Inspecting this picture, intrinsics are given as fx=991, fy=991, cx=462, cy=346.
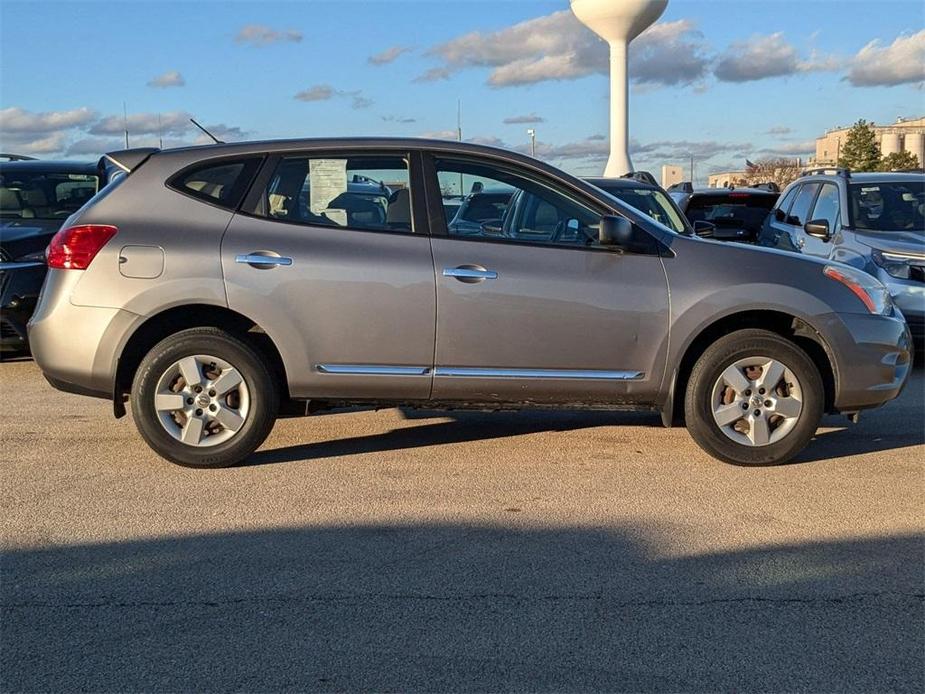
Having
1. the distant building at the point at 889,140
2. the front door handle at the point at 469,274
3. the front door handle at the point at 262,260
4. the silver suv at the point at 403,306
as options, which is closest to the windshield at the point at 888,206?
the silver suv at the point at 403,306

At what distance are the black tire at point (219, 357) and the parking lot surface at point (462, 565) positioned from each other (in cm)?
13

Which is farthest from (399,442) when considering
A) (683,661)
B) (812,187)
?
(812,187)

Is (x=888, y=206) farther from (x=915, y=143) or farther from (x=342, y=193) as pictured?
(x=915, y=143)

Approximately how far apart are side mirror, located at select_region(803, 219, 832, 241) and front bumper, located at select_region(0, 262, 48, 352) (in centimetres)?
701

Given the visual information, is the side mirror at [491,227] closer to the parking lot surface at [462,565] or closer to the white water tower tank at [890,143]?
the parking lot surface at [462,565]

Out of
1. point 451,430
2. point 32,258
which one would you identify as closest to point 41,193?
point 32,258

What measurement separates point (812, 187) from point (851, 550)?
711cm

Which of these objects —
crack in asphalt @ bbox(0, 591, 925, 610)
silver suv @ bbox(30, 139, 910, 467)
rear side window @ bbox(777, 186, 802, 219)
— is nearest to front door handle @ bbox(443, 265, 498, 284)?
silver suv @ bbox(30, 139, 910, 467)

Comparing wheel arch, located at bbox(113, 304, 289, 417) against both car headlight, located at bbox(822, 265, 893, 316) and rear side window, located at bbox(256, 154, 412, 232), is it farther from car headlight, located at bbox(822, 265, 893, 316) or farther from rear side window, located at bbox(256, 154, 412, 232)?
car headlight, located at bbox(822, 265, 893, 316)

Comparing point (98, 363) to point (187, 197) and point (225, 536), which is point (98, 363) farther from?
point (225, 536)

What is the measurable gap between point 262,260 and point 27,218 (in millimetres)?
5076

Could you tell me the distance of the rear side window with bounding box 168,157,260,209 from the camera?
221 inches

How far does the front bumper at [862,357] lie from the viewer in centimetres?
572

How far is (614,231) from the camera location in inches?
215
